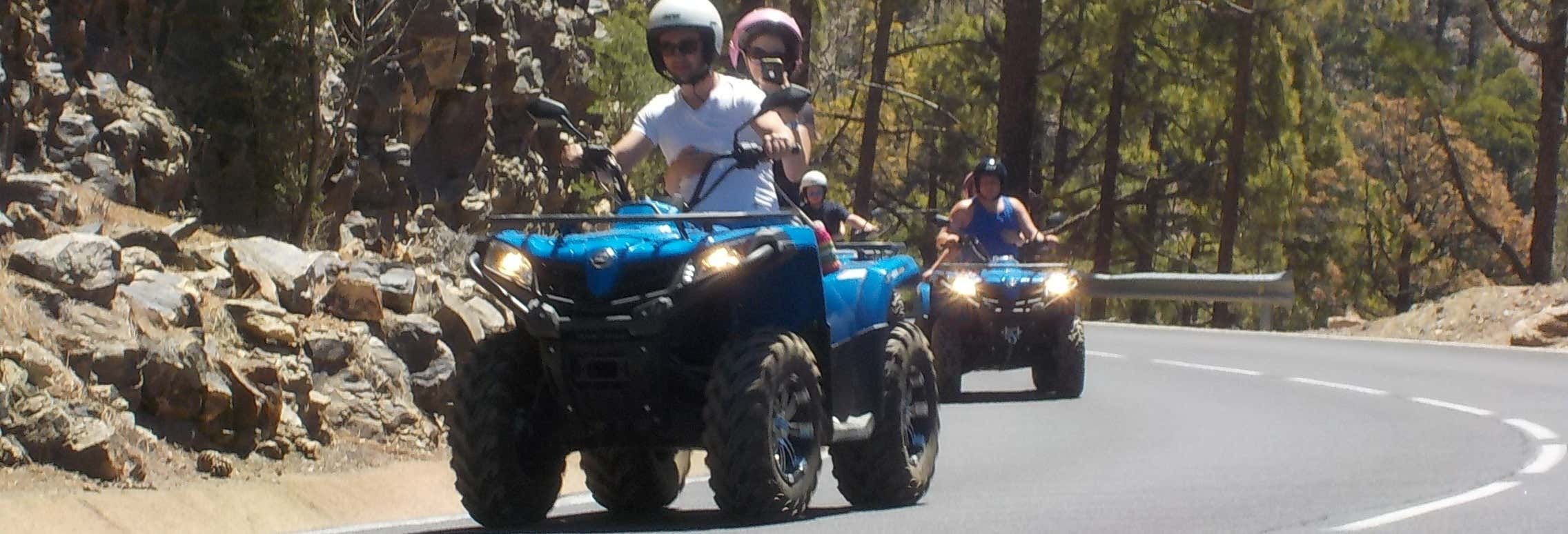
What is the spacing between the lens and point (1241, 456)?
1306 cm

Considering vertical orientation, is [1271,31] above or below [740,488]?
above

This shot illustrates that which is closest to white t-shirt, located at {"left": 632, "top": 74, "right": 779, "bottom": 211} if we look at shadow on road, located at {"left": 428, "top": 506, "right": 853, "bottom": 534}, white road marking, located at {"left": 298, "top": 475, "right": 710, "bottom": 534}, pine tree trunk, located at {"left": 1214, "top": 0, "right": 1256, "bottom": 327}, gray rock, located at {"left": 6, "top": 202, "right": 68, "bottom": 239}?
shadow on road, located at {"left": 428, "top": 506, "right": 853, "bottom": 534}

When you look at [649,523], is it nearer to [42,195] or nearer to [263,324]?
[263,324]

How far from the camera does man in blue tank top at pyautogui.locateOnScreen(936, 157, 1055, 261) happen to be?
18.8 meters

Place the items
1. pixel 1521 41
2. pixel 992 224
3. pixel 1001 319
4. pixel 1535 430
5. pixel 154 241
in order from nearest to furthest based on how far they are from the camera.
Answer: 1. pixel 154 241
2. pixel 1535 430
3. pixel 1001 319
4. pixel 992 224
5. pixel 1521 41

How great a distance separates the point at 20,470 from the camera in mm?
9719

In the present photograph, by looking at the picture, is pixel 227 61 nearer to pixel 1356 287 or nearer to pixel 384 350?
Result: pixel 384 350

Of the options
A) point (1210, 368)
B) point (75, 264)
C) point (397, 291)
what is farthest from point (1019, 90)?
point (75, 264)

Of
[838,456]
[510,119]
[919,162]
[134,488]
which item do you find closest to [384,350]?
[134,488]

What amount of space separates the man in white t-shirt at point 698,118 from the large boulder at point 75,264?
3265 millimetres

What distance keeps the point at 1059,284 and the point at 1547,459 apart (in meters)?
6.09

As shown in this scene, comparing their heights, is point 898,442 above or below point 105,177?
below

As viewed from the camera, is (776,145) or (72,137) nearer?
(776,145)

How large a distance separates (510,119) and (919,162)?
3572 cm
